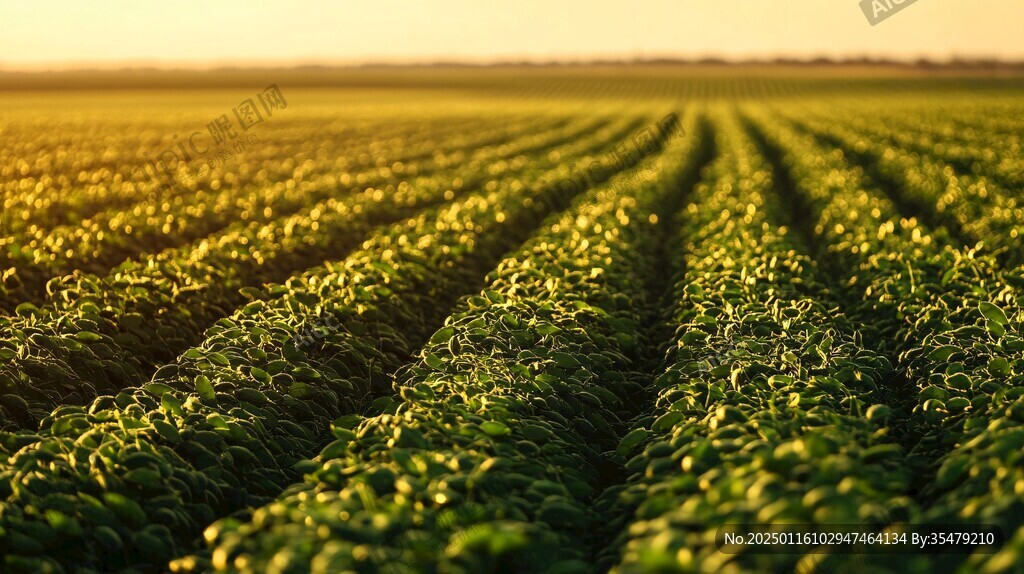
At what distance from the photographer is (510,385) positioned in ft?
18.4

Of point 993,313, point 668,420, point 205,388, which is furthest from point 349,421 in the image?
point 993,313

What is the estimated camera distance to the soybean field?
3.64 m

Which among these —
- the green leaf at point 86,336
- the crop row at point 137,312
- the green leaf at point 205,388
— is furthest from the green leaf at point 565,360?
the green leaf at point 86,336

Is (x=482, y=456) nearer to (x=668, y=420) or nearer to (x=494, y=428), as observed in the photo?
(x=494, y=428)

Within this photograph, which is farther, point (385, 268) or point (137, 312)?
point (385, 268)

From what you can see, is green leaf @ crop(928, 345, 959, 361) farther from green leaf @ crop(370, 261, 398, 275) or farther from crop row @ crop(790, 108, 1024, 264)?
green leaf @ crop(370, 261, 398, 275)

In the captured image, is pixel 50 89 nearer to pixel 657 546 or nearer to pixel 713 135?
pixel 713 135

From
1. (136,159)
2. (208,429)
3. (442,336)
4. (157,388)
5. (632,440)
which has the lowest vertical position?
(632,440)

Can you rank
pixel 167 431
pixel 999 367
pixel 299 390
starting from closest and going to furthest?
pixel 167 431, pixel 999 367, pixel 299 390

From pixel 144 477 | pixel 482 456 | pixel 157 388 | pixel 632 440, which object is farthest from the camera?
pixel 157 388

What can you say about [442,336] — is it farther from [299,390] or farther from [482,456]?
[482,456]

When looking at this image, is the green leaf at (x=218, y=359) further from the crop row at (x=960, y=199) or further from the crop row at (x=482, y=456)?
the crop row at (x=960, y=199)

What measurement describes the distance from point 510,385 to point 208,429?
1.99 meters

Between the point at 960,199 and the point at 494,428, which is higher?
the point at 960,199
